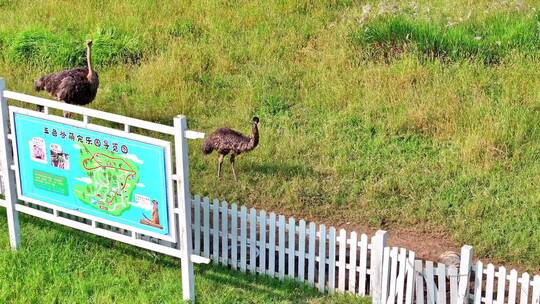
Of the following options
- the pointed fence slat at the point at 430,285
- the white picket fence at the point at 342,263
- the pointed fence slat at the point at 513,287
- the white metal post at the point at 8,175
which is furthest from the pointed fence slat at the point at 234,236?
the pointed fence slat at the point at 513,287

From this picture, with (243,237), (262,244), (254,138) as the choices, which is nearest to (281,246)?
(262,244)

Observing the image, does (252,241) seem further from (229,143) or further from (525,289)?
(525,289)

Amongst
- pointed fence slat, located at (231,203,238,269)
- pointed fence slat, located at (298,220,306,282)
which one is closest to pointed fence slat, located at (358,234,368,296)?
pointed fence slat, located at (298,220,306,282)

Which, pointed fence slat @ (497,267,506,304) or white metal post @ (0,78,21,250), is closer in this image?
pointed fence slat @ (497,267,506,304)

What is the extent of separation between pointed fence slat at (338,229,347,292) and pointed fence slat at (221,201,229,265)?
1.31 metres

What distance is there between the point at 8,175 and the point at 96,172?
1.39m

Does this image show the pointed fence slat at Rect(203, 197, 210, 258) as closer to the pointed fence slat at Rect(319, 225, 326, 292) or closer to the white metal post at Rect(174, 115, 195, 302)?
the white metal post at Rect(174, 115, 195, 302)

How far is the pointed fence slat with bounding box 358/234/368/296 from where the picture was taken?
8258mm

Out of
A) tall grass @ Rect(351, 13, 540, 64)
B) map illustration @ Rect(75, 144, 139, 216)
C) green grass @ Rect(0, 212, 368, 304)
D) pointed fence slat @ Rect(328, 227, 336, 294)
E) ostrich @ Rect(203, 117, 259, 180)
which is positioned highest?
tall grass @ Rect(351, 13, 540, 64)

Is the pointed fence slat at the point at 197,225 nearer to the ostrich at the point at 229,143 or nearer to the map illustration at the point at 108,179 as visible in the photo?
the map illustration at the point at 108,179

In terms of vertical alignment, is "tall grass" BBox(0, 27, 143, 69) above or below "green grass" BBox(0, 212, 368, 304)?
above

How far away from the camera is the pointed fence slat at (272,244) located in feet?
28.3

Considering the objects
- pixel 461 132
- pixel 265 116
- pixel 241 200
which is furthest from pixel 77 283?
pixel 461 132

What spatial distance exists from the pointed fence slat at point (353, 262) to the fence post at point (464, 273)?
A: 3.55ft
